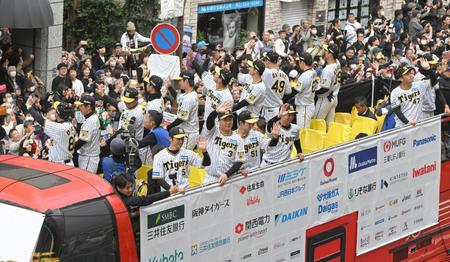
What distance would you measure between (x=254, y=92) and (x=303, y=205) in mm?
3351

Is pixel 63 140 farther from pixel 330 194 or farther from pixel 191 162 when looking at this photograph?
pixel 330 194

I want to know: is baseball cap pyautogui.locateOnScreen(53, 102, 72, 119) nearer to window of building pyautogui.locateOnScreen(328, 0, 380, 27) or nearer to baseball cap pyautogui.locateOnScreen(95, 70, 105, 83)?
baseball cap pyautogui.locateOnScreen(95, 70, 105, 83)

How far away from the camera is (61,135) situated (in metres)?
13.9

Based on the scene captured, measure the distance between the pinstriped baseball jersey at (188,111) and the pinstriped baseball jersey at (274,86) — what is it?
1.40 meters

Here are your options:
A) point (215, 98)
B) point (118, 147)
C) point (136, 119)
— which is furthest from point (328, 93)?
point (118, 147)

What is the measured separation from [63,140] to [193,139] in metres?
2.15

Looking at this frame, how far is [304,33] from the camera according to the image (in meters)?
29.1

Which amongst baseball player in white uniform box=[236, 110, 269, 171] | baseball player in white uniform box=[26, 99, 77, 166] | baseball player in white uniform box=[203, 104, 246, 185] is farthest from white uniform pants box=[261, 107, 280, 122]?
baseball player in white uniform box=[26, 99, 77, 166]

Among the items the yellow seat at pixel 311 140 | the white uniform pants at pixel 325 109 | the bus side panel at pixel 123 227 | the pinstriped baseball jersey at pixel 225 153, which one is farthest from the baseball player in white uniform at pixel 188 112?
the bus side panel at pixel 123 227

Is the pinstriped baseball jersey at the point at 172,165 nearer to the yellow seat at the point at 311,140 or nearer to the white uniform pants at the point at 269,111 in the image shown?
the yellow seat at the point at 311,140

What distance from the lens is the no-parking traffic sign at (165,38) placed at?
17.9 meters

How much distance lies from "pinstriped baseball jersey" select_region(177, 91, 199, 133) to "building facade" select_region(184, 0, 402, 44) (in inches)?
530

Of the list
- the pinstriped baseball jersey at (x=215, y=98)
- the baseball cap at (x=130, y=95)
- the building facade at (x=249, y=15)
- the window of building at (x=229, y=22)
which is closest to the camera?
the baseball cap at (x=130, y=95)

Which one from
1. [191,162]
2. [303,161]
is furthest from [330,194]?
[191,162]
